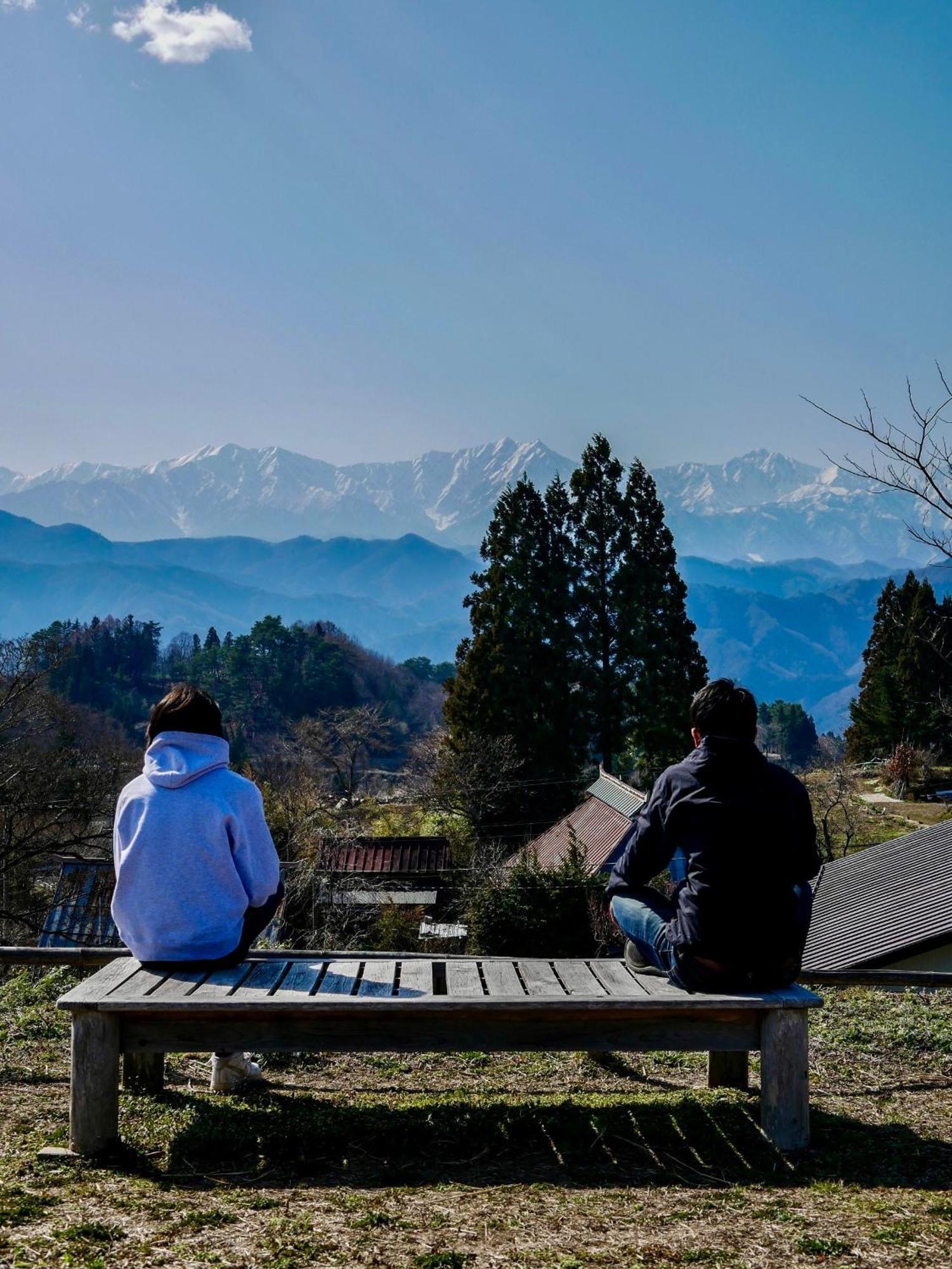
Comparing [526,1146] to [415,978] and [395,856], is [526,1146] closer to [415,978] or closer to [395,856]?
[415,978]

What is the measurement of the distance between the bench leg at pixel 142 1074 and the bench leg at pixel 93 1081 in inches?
33.3

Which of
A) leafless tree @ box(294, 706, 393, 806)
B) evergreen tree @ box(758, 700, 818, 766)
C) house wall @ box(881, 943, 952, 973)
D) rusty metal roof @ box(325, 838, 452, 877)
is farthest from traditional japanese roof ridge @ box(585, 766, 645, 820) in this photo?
evergreen tree @ box(758, 700, 818, 766)

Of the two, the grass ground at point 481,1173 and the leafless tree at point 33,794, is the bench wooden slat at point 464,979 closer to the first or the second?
the grass ground at point 481,1173

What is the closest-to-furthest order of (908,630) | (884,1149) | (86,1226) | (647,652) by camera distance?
(86,1226), (884,1149), (647,652), (908,630)

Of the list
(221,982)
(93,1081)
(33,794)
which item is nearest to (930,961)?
(221,982)

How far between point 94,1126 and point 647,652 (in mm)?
33603

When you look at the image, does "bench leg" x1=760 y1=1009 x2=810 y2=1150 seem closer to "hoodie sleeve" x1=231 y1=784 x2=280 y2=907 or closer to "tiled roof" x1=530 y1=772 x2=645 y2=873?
"hoodie sleeve" x1=231 y1=784 x2=280 y2=907

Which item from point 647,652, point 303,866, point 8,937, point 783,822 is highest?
point 647,652

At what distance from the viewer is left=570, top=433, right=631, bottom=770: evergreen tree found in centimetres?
3678

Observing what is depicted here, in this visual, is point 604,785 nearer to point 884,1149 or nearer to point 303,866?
point 303,866

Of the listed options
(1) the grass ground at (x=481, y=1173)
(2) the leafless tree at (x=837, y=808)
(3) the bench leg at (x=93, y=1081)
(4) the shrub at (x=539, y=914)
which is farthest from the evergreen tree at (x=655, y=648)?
(3) the bench leg at (x=93, y=1081)

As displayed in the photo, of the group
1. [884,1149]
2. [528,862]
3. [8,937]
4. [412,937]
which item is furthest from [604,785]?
[884,1149]

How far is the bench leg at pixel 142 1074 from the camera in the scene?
4762mm

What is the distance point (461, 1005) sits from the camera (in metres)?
3.90
